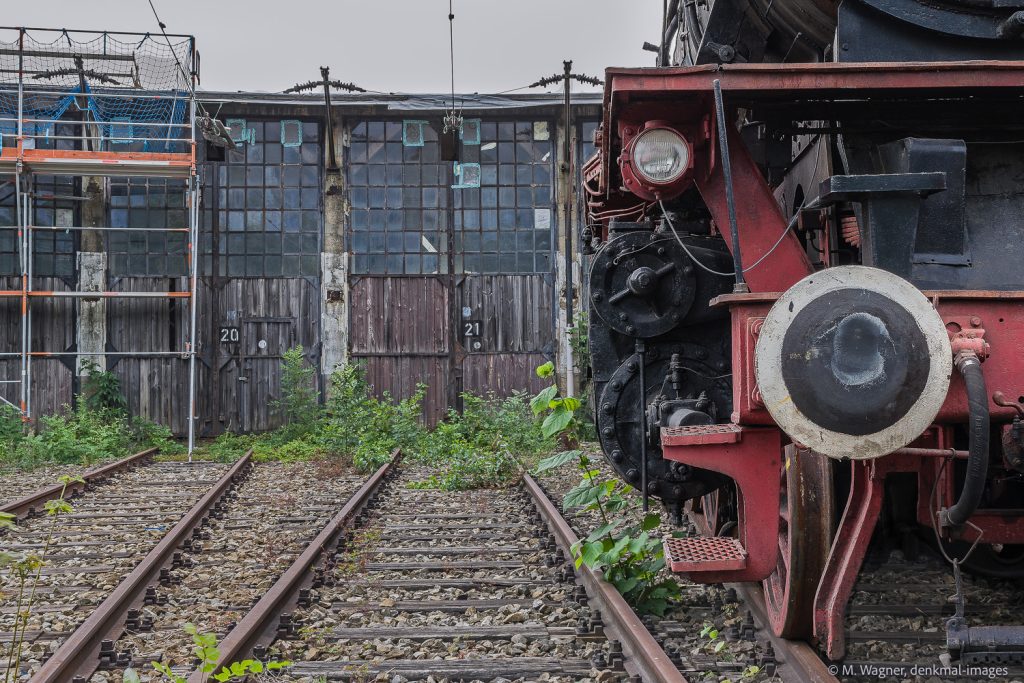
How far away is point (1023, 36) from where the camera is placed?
3346 millimetres

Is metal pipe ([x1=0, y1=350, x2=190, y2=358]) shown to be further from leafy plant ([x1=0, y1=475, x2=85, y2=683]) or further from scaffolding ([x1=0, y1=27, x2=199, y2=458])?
leafy plant ([x1=0, y1=475, x2=85, y2=683])

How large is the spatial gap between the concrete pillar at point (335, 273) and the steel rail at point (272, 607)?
27.1ft

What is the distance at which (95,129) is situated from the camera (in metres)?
14.9

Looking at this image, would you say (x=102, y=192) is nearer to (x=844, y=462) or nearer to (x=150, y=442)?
(x=150, y=442)

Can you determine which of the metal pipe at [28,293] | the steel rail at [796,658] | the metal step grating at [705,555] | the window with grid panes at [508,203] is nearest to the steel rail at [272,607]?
the metal step grating at [705,555]

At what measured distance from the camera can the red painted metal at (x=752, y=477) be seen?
3475mm

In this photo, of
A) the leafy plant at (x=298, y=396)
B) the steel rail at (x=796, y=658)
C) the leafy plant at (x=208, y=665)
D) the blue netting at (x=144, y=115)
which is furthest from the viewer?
the blue netting at (x=144, y=115)

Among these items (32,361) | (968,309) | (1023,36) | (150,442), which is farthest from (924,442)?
(32,361)

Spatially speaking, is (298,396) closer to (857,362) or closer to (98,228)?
(98,228)

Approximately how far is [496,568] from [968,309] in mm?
3402

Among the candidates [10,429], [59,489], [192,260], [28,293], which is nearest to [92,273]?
[28,293]

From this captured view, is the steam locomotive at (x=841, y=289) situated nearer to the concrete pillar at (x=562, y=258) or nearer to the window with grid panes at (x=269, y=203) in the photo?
the concrete pillar at (x=562, y=258)

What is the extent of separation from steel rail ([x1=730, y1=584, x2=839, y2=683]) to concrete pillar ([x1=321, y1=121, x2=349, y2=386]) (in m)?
11.5

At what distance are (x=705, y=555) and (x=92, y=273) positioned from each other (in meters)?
13.5
